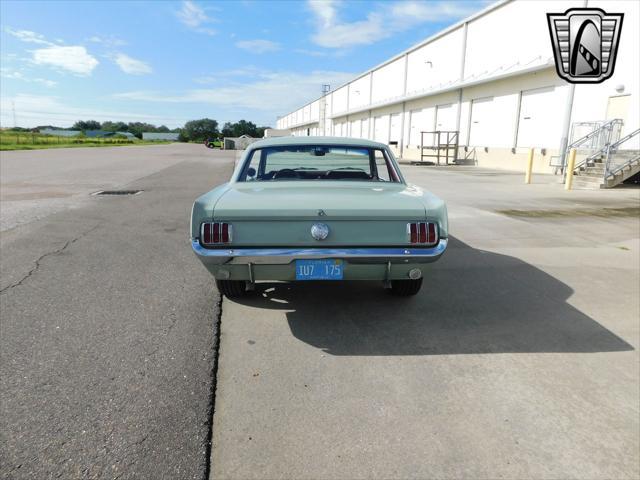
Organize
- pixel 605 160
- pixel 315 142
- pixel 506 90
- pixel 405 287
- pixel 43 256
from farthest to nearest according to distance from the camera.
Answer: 1. pixel 506 90
2. pixel 605 160
3. pixel 43 256
4. pixel 315 142
5. pixel 405 287

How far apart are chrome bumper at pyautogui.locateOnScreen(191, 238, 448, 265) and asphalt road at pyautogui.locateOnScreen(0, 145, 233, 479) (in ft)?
2.19

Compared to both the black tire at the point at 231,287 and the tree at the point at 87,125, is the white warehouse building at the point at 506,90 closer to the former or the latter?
the black tire at the point at 231,287

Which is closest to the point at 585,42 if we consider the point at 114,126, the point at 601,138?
the point at 601,138

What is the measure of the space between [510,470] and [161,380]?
200cm

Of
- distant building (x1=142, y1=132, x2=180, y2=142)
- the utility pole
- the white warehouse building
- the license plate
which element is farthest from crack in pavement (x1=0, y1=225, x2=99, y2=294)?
distant building (x1=142, y1=132, x2=180, y2=142)

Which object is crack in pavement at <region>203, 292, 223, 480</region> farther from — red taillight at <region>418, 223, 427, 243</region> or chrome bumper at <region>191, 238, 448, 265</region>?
red taillight at <region>418, 223, 427, 243</region>

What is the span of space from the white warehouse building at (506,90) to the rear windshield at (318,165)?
53.8 ft

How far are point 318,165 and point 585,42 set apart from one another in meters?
19.3

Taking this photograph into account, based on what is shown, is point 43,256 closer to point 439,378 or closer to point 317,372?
point 317,372

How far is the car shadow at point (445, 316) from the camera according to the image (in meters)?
3.36

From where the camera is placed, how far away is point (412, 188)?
4.07 meters

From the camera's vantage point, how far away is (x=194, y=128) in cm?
15088

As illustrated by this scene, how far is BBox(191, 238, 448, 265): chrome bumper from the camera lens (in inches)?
125

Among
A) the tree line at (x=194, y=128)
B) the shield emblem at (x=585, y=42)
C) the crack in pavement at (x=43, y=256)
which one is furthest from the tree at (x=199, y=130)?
the crack in pavement at (x=43, y=256)
